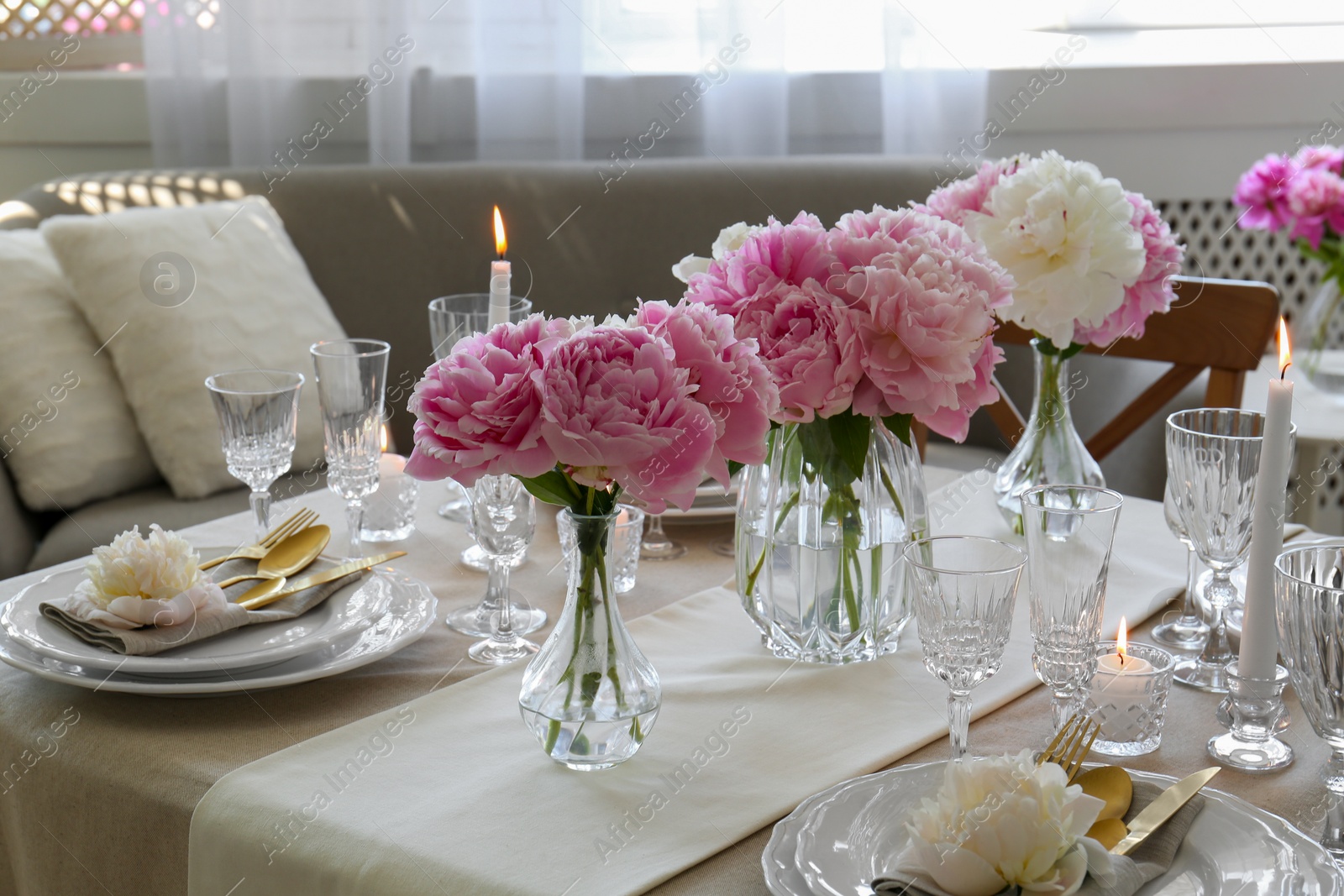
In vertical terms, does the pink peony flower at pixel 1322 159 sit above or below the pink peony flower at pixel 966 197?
above

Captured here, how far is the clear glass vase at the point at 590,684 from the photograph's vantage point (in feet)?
2.68

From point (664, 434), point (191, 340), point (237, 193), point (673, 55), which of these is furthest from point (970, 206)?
point (673, 55)

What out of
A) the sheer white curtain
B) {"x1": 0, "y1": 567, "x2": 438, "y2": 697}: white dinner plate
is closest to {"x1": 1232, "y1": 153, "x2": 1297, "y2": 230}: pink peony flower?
the sheer white curtain

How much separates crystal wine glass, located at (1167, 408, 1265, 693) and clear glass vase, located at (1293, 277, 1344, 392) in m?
1.69

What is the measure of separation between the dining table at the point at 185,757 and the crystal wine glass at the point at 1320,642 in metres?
0.03

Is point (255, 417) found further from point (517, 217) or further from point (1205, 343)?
point (517, 217)

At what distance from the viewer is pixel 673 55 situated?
2996 millimetres

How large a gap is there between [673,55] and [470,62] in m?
0.48

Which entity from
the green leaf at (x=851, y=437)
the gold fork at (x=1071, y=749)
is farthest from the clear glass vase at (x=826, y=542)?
the gold fork at (x=1071, y=749)

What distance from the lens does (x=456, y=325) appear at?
4.18ft

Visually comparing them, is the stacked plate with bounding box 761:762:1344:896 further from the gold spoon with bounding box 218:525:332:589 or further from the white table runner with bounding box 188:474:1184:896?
the gold spoon with bounding box 218:525:332:589

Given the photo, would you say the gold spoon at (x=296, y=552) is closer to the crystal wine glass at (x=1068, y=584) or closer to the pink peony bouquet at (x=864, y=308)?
the pink peony bouquet at (x=864, y=308)

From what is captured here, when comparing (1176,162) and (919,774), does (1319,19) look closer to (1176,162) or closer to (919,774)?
(1176,162)

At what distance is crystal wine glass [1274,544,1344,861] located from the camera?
0.70 metres
